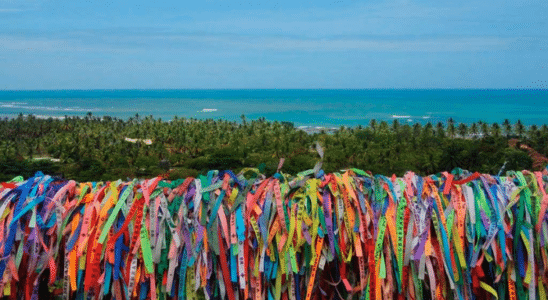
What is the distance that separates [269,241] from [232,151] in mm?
42601

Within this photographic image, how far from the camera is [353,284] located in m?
2.40

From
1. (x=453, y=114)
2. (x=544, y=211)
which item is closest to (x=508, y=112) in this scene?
(x=453, y=114)

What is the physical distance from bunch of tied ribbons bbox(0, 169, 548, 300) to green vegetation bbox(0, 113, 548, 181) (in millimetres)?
24891

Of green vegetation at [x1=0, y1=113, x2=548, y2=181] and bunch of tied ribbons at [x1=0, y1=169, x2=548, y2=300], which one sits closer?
bunch of tied ribbons at [x1=0, y1=169, x2=548, y2=300]

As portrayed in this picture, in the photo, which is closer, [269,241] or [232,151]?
[269,241]

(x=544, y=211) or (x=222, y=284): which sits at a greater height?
(x=544, y=211)

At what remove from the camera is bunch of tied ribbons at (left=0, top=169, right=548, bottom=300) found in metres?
2.30

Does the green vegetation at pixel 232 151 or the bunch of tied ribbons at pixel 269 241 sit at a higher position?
the bunch of tied ribbons at pixel 269 241

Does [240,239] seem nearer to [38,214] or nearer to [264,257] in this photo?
[264,257]

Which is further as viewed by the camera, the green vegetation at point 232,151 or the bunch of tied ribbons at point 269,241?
the green vegetation at point 232,151

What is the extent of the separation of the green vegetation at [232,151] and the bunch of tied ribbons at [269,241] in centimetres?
2489

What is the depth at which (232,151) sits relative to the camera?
147 feet

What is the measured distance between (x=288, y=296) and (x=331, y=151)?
40.6m

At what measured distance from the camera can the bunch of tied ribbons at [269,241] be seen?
230 centimetres
